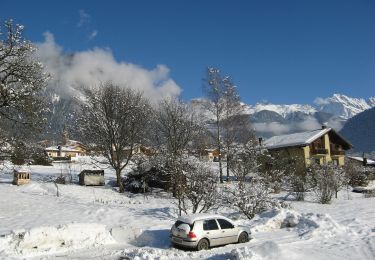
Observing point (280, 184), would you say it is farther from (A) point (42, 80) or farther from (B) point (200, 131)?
(A) point (42, 80)

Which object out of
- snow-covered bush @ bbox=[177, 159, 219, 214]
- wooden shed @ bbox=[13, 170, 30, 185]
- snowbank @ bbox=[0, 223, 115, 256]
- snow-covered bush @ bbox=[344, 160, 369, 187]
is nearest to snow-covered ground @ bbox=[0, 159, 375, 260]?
snowbank @ bbox=[0, 223, 115, 256]

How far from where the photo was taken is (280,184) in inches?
1534

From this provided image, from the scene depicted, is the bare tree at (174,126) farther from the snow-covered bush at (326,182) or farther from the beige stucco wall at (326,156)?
the beige stucco wall at (326,156)

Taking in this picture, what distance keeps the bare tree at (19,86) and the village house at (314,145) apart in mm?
35804

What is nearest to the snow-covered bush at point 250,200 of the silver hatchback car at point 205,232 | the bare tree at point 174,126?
the silver hatchback car at point 205,232

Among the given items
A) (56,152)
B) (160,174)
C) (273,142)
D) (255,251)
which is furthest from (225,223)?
(56,152)

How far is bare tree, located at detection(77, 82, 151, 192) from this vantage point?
38125 mm

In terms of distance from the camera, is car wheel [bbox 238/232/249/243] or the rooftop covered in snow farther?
the rooftop covered in snow

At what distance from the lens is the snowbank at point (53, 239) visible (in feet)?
55.2

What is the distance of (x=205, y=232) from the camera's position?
18000 millimetres

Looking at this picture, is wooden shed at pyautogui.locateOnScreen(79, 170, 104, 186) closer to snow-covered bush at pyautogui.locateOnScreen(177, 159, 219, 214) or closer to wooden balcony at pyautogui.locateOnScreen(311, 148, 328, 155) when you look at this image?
snow-covered bush at pyautogui.locateOnScreen(177, 159, 219, 214)

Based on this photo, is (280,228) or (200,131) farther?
(200,131)

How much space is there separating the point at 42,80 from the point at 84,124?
14286 millimetres

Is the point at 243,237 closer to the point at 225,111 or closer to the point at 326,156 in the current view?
the point at 225,111
